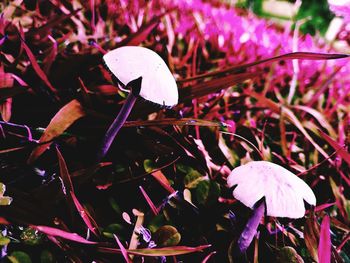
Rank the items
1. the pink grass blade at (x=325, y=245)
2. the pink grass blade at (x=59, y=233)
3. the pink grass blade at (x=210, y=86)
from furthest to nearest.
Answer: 1. the pink grass blade at (x=210, y=86)
2. the pink grass blade at (x=325, y=245)
3. the pink grass blade at (x=59, y=233)

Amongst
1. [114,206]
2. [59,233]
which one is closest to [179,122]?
[114,206]

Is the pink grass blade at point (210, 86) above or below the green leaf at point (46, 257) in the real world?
above

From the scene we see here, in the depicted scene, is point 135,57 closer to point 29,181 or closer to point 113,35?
point 29,181

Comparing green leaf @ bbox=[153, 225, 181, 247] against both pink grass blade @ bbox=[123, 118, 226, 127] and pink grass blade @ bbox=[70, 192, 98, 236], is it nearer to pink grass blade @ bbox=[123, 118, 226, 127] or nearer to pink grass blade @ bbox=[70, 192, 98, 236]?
pink grass blade @ bbox=[70, 192, 98, 236]

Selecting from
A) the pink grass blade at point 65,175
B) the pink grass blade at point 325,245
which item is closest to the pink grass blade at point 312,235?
the pink grass blade at point 325,245

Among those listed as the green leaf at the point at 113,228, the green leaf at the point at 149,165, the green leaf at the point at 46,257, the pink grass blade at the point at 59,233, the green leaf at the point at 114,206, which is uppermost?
the pink grass blade at the point at 59,233

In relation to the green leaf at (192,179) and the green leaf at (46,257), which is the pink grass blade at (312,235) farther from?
the green leaf at (46,257)

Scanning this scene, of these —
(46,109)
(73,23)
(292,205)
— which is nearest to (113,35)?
(73,23)
